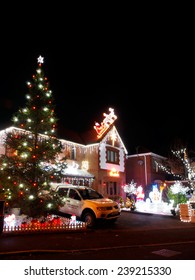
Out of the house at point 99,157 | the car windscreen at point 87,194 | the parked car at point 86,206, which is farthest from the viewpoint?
the house at point 99,157

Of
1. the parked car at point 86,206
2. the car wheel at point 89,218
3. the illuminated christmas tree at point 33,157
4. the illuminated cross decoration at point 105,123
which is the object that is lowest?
the car wheel at point 89,218

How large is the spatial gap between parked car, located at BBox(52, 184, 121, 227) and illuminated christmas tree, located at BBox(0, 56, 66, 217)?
3.64ft

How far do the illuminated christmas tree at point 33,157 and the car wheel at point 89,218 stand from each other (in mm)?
1779

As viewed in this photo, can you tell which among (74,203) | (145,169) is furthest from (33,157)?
(145,169)

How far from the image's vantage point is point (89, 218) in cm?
1364

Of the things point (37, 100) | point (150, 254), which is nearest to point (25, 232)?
point (150, 254)

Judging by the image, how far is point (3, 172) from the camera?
12.7 m

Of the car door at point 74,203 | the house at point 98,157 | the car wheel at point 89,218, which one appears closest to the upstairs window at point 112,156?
the house at point 98,157

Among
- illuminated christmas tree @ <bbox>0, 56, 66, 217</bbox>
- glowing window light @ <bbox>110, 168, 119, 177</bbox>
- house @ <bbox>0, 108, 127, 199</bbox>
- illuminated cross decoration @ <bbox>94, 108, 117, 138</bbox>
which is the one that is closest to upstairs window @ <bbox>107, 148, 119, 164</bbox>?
house @ <bbox>0, 108, 127, 199</bbox>

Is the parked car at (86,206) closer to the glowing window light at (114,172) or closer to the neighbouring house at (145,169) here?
the glowing window light at (114,172)

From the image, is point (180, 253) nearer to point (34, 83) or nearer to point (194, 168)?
point (34, 83)

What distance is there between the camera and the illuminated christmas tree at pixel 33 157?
41.7 ft

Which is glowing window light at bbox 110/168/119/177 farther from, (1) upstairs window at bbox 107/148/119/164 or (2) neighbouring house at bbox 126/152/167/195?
(2) neighbouring house at bbox 126/152/167/195

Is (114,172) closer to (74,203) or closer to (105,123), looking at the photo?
(105,123)
